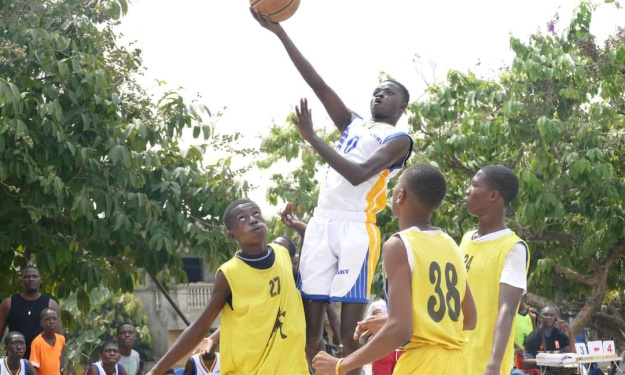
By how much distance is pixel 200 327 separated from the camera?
589cm

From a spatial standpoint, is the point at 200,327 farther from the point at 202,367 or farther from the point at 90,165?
the point at 90,165

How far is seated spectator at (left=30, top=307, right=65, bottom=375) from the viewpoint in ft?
33.0

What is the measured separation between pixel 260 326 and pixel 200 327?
338mm

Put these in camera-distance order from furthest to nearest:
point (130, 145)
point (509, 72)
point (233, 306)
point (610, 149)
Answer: point (509, 72) < point (610, 149) < point (130, 145) < point (233, 306)

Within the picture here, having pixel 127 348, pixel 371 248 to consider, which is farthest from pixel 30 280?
pixel 371 248

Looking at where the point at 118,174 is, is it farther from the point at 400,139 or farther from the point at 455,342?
the point at 455,342

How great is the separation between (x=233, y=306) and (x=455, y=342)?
159cm

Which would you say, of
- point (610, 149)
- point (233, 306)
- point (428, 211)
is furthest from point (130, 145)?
point (610, 149)

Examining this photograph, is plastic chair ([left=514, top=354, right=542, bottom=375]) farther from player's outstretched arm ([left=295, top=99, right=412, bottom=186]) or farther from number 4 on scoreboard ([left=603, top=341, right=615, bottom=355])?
player's outstretched arm ([left=295, top=99, right=412, bottom=186])

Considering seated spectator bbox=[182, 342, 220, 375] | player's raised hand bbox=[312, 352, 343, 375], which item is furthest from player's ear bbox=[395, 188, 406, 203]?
seated spectator bbox=[182, 342, 220, 375]

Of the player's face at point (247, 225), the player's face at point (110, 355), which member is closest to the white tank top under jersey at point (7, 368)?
the player's face at point (110, 355)

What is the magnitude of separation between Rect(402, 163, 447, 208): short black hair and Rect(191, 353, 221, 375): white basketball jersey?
4013 millimetres

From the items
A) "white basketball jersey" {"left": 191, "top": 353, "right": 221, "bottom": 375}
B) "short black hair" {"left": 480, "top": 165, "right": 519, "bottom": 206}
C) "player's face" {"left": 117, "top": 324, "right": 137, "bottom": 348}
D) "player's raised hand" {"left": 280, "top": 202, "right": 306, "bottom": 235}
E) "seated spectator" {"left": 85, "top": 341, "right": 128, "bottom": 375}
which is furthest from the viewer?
"player's face" {"left": 117, "top": 324, "right": 137, "bottom": 348}

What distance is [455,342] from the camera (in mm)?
4801
